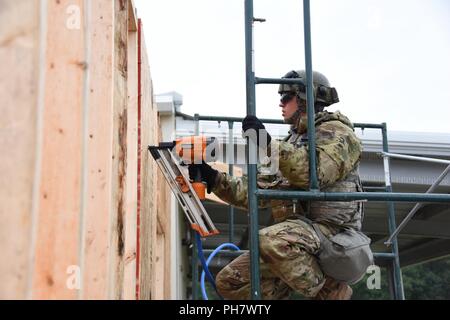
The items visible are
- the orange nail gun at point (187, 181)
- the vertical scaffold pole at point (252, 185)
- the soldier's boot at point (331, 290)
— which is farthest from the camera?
the soldier's boot at point (331, 290)

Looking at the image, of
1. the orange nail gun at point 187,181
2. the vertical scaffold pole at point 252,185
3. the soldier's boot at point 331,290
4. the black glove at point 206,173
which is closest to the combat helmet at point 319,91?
the black glove at point 206,173

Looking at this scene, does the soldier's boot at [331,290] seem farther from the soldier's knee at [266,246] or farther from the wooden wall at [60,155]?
the wooden wall at [60,155]

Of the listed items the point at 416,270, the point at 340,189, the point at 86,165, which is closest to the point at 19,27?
the point at 86,165

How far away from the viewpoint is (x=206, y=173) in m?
3.76

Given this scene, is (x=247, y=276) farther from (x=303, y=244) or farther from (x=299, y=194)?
(x=299, y=194)

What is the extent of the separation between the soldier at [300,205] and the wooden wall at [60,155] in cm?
92

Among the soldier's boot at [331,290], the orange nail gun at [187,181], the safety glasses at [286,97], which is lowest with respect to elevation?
the soldier's boot at [331,290]

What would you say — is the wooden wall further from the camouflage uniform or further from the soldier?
the camouflage uniform

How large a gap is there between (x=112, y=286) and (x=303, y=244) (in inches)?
55.8

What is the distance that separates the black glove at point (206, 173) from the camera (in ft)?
11.6

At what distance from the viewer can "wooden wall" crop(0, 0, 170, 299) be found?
5.98 feet

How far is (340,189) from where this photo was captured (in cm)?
360

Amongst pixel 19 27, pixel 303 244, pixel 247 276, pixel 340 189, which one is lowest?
pixel 247 276

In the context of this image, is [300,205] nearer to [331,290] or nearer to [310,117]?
[331,290]
